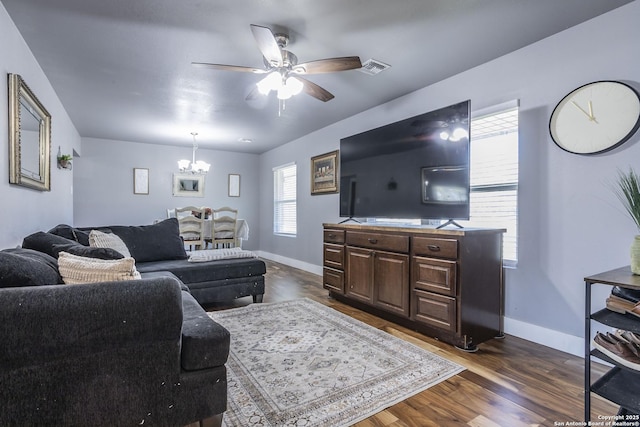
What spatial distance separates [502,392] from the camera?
5.94 ft

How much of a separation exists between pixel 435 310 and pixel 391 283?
490mm

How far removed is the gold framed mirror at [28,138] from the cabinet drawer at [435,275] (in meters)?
3.11

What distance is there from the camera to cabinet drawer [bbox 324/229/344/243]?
3.63 m

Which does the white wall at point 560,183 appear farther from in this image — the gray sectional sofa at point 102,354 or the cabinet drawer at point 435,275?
the gray sectional sofa at point 102,354

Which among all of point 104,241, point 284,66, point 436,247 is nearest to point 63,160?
point 104,241

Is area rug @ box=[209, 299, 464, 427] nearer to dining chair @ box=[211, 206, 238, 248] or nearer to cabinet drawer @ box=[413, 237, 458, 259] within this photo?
cabinet drawer @ box=[413, 237, 458, 259]

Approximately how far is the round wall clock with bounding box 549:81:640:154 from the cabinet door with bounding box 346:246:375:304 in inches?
72.2

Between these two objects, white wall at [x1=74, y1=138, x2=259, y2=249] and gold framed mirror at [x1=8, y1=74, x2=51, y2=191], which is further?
white wall at [x1=74, y1=138, x2=259, y2=249]

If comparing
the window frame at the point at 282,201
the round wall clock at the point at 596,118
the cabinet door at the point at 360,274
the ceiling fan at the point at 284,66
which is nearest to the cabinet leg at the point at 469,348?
the cabinet door at the point at 360,274

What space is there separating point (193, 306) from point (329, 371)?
36.9 inches

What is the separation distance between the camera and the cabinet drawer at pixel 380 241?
9.37ft

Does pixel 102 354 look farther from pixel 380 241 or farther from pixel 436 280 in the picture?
pixel 380 241

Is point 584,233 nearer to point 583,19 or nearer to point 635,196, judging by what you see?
point 635,196

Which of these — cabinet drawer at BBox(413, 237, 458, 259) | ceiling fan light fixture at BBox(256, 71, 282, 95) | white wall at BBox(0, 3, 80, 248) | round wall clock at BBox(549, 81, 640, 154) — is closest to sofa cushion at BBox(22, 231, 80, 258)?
white wall at BBox(0, 3, 80, 248)
